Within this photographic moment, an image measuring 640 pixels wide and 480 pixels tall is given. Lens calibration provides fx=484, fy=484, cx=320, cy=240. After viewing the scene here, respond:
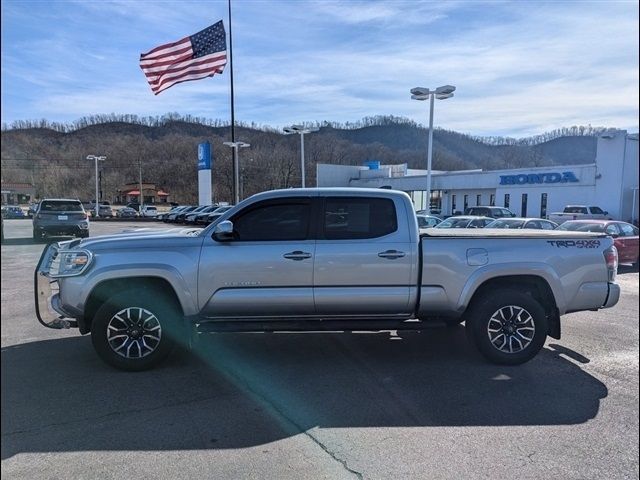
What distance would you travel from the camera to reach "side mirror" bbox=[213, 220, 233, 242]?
502 centimetres

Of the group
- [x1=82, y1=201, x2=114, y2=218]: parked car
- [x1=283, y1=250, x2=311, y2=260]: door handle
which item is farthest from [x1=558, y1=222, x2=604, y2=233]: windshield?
[x1=82, y1=201, x2=114, y2=218]: parked car

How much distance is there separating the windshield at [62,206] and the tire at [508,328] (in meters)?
4.43

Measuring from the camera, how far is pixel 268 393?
4.51 m

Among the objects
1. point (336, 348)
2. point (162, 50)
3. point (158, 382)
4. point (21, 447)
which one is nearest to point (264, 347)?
point (336, 348)

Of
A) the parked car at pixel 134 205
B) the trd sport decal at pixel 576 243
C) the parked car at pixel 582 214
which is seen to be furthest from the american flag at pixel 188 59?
the parked car at pixel 582 214

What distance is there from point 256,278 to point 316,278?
2.08ft


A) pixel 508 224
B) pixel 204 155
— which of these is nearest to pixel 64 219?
pixel 204 155

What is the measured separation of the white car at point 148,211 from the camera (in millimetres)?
5982

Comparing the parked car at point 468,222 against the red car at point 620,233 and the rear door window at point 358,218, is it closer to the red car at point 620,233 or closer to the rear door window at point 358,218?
the red car at point 620,233

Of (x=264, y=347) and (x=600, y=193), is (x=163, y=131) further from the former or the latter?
(x=600, y=193)

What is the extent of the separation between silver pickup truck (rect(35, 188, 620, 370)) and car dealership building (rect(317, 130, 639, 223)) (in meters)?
17.7

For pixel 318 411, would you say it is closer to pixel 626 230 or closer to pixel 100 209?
pixel 100 209

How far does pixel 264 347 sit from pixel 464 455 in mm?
3063

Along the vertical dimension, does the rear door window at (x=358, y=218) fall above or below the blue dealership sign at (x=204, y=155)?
below
